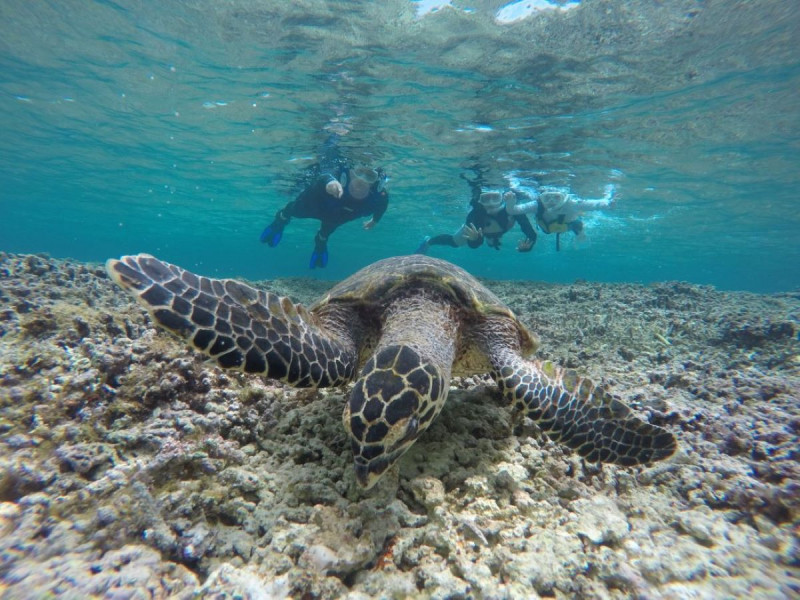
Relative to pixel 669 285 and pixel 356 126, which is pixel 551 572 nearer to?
pixel 669 285

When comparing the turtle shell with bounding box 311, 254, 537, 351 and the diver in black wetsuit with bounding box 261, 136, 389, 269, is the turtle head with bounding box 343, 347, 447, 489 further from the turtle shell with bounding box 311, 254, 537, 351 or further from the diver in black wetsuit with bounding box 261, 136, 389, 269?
the diver in black wetsuit with bounding box 261, 136, 389, 269

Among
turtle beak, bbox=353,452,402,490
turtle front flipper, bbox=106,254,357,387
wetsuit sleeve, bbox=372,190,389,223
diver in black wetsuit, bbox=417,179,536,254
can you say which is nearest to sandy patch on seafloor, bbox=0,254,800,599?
turtle beak, bbox=353,452,402,490

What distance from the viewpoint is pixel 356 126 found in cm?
1609

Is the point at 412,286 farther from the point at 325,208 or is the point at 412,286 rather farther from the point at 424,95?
the point at 325,208

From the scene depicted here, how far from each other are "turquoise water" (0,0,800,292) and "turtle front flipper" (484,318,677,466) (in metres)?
11.1

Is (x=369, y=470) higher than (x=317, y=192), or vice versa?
(x=317, y=192)

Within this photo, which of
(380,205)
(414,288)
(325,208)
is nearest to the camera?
(414,288)

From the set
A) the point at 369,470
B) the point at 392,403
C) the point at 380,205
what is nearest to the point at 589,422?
the point at 392,403

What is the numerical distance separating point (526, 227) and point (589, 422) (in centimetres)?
1401

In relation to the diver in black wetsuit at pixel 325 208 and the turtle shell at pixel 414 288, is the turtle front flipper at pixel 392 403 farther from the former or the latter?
the diver in black wetsuit at pixel 325 208

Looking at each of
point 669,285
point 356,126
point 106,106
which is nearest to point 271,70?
point 356,126

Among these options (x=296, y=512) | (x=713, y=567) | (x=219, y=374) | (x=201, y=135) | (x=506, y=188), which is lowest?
(x=296, y=512)

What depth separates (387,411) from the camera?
1963mm

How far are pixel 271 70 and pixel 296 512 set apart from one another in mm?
14989
